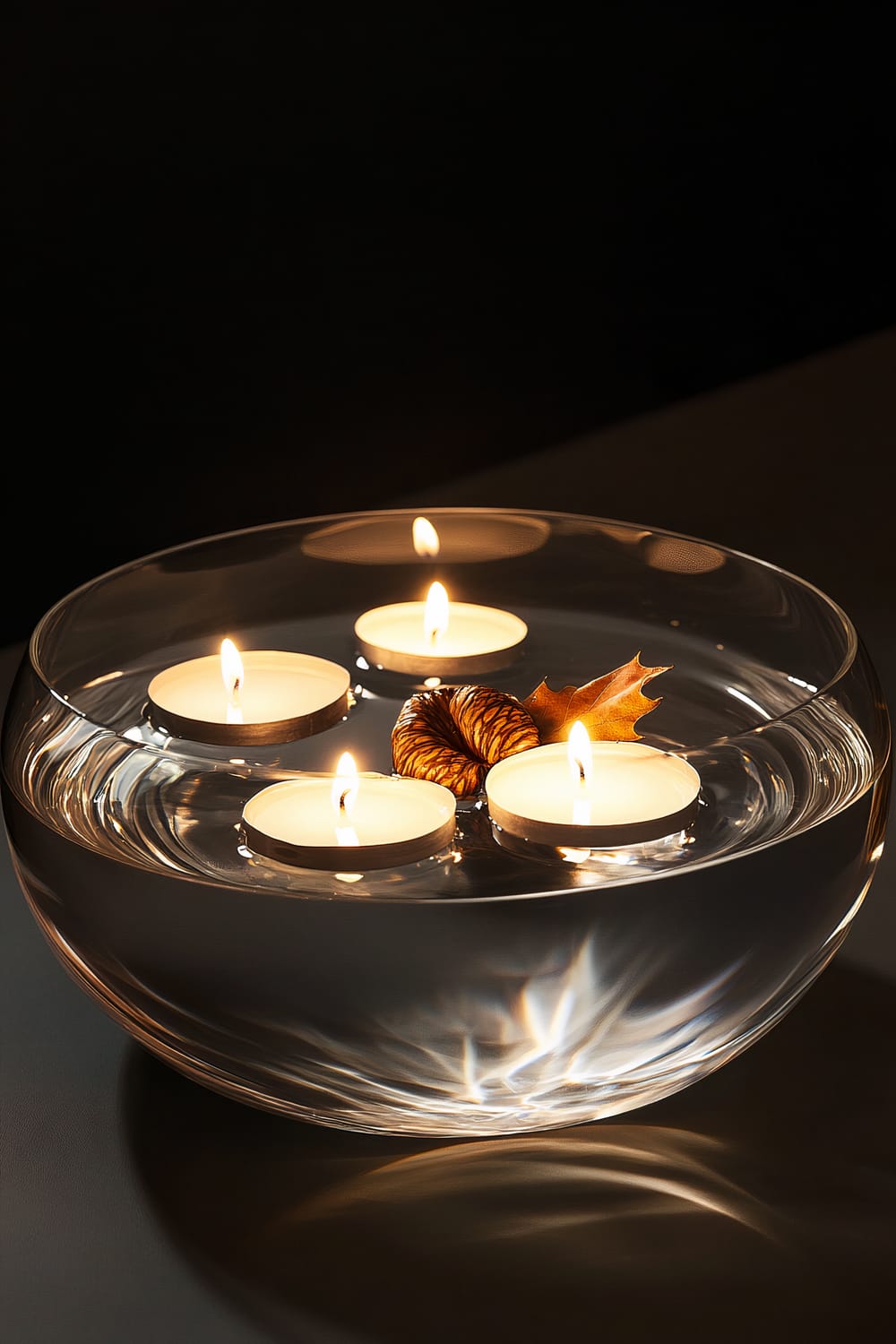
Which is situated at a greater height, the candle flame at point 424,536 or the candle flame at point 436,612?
the candle flame at point 424,536

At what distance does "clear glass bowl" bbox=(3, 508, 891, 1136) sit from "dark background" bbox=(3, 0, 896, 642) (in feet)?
1.60

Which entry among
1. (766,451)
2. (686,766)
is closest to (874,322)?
(766,451)

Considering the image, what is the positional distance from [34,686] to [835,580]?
2.02 feet

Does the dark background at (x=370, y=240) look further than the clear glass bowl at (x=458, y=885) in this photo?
Yes

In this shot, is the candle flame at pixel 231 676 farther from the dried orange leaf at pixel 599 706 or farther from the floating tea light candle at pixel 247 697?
the dried orange leaf at pixel 599 706

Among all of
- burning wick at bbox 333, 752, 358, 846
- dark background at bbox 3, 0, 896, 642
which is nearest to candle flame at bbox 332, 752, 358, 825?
burning wick at bbox 333, 752, 358, 846

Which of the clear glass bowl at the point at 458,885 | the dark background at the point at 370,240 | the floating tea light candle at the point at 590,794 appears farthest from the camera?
the dark background at the point at 370,240

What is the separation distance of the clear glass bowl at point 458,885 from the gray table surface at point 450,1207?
23 millimetres

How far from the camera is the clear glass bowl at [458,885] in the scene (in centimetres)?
38

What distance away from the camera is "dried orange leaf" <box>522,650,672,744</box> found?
571 millimetres

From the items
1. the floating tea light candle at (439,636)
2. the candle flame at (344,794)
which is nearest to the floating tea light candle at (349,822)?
the candle flame at (344,794)

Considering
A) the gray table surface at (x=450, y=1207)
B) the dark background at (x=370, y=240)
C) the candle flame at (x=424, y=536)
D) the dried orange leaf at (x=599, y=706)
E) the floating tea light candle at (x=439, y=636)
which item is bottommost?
the gray table surface at (x=450, y=1207)

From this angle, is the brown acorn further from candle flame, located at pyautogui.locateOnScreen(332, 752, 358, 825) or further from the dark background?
the dark background

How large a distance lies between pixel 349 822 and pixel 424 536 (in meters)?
0.22
